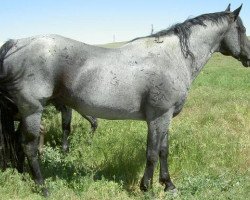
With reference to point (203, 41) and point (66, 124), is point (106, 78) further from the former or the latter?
point (66, 124)

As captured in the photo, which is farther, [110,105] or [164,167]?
[164,167]

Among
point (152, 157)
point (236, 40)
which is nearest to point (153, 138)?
point (152, 157)

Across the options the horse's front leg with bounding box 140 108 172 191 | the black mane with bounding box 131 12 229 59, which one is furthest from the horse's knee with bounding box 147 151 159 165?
the black mane with bounding box 131 12 229 59

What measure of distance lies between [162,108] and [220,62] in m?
28.5

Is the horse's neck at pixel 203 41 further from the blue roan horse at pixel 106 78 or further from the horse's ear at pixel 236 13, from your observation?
the horse's ear at pixel 236 13

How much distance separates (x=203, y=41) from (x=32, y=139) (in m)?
2.76

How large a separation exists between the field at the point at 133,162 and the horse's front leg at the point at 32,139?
13 cm

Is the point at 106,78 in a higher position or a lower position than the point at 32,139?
higher

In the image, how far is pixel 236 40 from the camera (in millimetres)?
5617

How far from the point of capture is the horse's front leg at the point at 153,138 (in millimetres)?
5082

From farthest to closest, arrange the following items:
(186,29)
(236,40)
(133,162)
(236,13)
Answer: (133,162)
(236,40)
(236,13)
(186,29)

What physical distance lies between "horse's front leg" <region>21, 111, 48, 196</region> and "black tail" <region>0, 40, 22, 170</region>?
21 centimetres

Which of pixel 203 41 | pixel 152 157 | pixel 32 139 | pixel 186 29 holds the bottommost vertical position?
pixel 152 157

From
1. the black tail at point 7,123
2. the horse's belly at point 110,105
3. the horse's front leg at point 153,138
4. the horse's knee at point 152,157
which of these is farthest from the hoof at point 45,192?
the horse's knee at point 152,157
